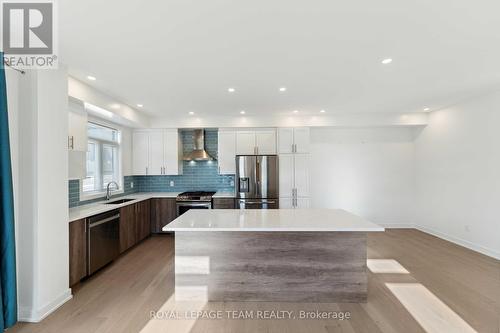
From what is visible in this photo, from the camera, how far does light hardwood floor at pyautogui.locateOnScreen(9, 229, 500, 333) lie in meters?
2.11

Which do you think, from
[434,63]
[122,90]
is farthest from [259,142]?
[434,63]

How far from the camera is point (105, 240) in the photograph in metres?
3.30

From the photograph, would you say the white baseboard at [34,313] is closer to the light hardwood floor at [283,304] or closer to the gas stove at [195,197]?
the light hardwood floor at [283,304]

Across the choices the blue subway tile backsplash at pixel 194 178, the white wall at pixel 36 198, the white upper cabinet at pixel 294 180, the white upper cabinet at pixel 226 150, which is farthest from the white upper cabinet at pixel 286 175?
the white wall at pixel 36 198

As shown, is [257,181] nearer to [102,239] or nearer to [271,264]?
[271,264]

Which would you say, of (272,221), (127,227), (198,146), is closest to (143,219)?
(127,227)

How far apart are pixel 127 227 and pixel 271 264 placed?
2.82 m

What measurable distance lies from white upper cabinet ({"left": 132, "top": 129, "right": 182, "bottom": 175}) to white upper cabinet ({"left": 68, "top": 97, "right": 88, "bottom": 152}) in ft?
6.73

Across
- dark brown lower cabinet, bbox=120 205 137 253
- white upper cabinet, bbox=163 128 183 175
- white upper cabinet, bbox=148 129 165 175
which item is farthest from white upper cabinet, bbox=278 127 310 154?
dark brown lower cabinet, bbox=120 205 137 253

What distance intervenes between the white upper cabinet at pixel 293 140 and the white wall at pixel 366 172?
619mm

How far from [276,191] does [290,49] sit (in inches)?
122

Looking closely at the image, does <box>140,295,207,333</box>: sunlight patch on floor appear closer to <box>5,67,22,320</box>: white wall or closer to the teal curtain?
the teal curtain

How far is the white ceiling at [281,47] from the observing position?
1.70m

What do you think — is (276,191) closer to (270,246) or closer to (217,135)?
(217,135)
